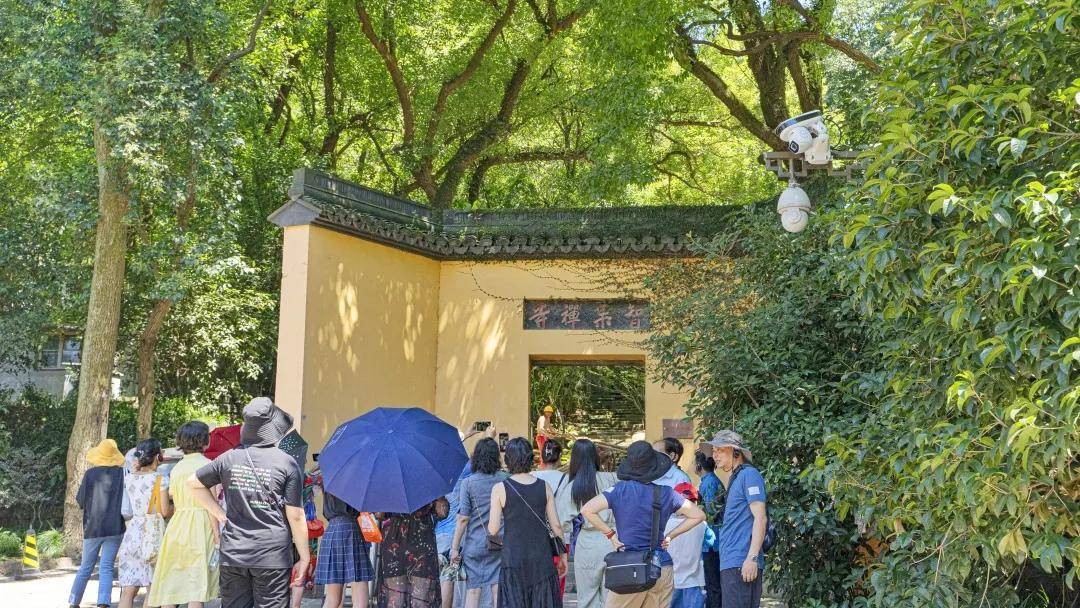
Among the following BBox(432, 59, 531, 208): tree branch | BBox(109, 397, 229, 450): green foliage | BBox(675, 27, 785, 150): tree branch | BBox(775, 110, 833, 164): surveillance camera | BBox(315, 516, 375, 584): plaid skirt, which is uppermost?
BBox(432, 59, 531, 208): tree branch

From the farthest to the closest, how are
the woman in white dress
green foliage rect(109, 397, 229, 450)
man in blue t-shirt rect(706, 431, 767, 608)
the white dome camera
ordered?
green foliage rect(109, 397, 229, 450) < the woman in white dress < the white dome camera < man in blue t-shirt rect(706, 431, 767, 608)

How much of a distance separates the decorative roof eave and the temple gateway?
2cm

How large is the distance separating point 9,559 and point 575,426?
30.7ft

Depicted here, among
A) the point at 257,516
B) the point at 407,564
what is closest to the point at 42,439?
the point at 257,516

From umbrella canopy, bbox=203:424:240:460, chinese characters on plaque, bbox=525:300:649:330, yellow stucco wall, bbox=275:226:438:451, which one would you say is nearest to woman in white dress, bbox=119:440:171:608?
umbrella canopy, bbox=203:424:240:460

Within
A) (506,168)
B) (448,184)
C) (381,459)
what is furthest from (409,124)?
(381,459)

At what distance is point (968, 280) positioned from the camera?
3.86 meters

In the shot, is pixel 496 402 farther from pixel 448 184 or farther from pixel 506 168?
pixel 506 168

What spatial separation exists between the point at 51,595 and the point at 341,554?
4995 mm

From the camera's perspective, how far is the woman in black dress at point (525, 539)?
539 centimetres

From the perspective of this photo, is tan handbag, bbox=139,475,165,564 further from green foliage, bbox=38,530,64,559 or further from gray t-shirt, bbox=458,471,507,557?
green foliage, bbox=38,530,64,559

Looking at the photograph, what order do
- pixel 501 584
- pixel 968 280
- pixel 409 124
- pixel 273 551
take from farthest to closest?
pixel 409 124
pixel 501 584
pixel 273 551
pixel 968 280

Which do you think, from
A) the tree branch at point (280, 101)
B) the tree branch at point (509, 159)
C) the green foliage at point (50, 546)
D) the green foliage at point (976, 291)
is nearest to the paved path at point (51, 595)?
the green foliage at point (50, 546)

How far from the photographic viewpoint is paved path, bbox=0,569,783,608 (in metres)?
8.83
